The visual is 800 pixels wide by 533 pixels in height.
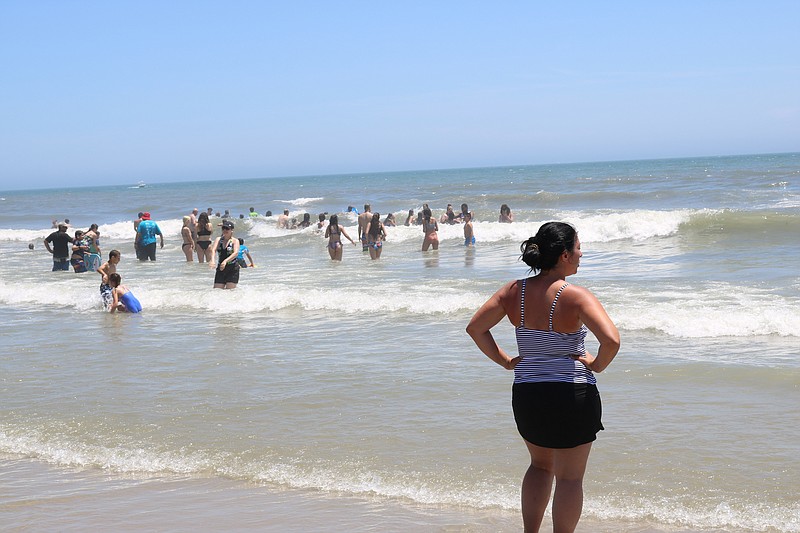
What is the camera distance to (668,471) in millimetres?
4848

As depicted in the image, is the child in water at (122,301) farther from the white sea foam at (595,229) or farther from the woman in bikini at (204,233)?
the white sea foam at (595,229)

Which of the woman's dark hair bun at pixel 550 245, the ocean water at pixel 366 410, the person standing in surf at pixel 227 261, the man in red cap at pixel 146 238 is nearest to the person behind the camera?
the woman's dark hair bun at pixel 550 245

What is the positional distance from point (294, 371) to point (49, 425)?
86.9 inches

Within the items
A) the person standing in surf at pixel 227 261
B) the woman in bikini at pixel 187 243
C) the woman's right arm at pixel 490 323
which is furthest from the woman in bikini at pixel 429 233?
the woman's right arm at pixel 490 323

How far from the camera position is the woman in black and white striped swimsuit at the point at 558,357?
11.0ft

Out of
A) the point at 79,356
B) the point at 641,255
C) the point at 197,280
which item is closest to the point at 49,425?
the point at 79,356

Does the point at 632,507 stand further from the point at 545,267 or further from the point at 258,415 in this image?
the point at 258,415

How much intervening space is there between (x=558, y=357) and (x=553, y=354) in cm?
2

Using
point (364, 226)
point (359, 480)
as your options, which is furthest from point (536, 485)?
point (364, 226)

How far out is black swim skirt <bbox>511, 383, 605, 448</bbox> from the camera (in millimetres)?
3365

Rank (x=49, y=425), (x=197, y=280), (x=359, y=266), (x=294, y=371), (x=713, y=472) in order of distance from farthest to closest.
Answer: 1. (x=359, y=266)
2. (x=197, y=280)
3. (x=294, y=371)
4. (x=49, y=425)
5. (x=713, y=472)

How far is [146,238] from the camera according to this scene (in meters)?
20.9

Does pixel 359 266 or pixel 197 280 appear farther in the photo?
pixel 359 266

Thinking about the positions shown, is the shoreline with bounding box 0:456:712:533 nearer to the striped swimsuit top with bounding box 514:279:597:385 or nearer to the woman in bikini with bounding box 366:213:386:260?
the striped swimsuit top with bounding box 514:279:597:385
